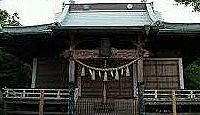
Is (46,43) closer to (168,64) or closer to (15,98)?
(15,98)

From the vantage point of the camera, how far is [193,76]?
2641cm

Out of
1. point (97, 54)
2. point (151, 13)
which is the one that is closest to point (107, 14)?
point (151, 13)

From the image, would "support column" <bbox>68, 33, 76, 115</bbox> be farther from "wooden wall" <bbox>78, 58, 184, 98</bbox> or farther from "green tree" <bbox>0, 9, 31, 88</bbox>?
"green tree" <bbox>0, 9, 31, 88</bbox>

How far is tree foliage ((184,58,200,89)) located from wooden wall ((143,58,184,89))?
22.8ft

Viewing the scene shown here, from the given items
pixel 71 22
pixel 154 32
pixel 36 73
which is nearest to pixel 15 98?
pixel 36 73

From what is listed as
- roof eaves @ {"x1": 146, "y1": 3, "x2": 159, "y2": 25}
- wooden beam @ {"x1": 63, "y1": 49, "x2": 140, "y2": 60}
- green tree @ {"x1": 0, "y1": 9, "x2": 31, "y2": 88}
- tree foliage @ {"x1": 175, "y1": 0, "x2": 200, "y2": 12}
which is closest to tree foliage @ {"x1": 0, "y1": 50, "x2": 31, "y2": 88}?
green tree @ {"x1": 0, "y1": 9, "x2": 31, "y2": 88}

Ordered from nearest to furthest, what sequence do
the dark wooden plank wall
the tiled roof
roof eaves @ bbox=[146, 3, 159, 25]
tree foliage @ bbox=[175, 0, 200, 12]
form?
roof eaves @ bbox=[146, 3, 159, 25] < the tiled roof < the dark wooden plank wall < tree foliage @ bbox=[175, 0, 200, 12]

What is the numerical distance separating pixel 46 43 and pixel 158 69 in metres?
6.28

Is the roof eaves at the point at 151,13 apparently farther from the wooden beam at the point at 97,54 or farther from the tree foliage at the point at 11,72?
the tree foliage at the point at 11,72

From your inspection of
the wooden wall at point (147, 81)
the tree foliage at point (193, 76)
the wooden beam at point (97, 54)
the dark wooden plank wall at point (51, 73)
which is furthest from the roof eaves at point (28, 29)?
the tree foliage at point (193, 76)

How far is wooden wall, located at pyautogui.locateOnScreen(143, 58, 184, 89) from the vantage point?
17.4 metres

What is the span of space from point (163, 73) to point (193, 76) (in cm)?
977

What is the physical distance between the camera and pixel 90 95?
56.1 ft

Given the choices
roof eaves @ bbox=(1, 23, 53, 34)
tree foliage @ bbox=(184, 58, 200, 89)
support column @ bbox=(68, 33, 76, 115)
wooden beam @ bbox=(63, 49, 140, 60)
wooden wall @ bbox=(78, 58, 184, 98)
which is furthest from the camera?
tree foliage @ bbox=(184, 58, 200, 89)
